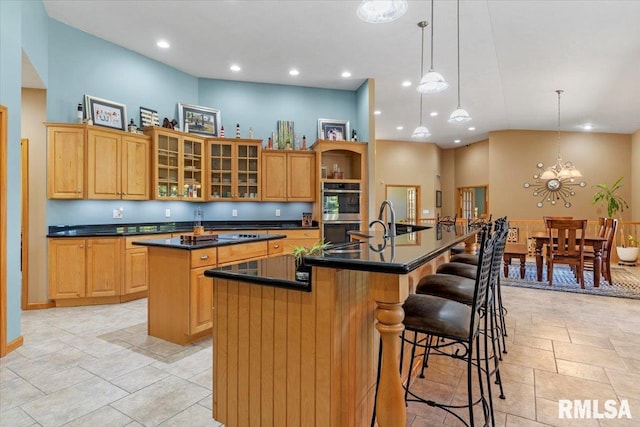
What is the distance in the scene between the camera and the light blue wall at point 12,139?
9.11ft

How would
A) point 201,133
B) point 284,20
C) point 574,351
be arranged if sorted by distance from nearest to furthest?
point 574,351 < point 284,20 < point 201,133

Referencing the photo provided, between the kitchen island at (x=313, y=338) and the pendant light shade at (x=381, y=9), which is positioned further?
the pendant light shade at (x=381, y=9)

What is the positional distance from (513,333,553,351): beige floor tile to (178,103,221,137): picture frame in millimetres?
5159

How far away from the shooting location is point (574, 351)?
288 cm

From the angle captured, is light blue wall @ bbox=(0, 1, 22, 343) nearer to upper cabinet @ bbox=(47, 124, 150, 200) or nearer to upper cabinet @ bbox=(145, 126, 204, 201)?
upper cabinet @ bbox=(47, 124, 150, 200)

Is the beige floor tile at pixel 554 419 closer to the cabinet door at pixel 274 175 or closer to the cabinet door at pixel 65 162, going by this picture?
the cabinet door at pixel 274 175

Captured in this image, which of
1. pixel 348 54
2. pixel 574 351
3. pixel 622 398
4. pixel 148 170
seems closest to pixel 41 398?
pixel 148 170

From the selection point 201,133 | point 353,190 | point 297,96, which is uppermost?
point 297,96

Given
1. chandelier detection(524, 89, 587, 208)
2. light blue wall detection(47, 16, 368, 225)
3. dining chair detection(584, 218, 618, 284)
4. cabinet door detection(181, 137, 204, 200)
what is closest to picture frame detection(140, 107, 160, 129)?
light blue wall detection(47, 16, 368, 225)

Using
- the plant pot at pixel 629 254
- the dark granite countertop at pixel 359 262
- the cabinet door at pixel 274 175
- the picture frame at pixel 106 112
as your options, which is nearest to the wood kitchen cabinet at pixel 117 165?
the picture frame at pixel 106 112

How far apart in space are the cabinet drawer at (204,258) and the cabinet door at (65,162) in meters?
2.40

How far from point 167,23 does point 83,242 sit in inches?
114

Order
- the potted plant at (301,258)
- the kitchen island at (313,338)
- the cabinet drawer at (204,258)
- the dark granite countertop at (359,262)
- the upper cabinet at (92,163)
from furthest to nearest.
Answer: the upper cabinet at (92,163), the cabinet drawer at (204,258), the potted plant at (301,258), the kitchen island at (313,338), the dark granite countertop at (359,262)

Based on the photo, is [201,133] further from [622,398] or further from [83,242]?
[622,398]
